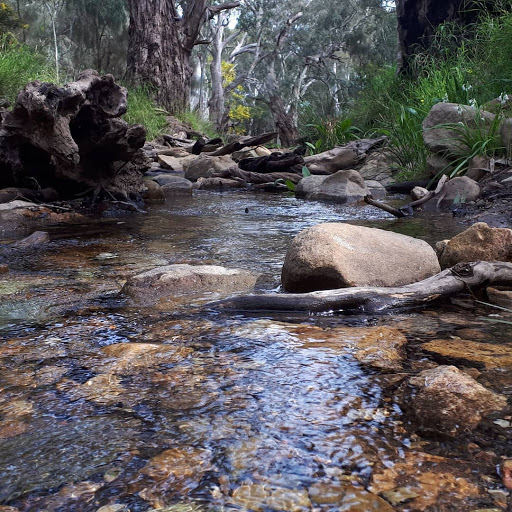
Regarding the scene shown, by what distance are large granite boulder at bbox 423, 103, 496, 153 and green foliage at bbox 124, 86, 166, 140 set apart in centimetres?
696

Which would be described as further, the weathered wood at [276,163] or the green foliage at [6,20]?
the green foliage at [6,20]

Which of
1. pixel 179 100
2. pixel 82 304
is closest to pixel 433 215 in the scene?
pixel 82 304

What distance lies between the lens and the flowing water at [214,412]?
1.12 metres

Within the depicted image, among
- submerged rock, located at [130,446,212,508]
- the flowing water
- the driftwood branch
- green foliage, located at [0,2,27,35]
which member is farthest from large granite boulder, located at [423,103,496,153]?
green foliage, located at [0,2,27,35]

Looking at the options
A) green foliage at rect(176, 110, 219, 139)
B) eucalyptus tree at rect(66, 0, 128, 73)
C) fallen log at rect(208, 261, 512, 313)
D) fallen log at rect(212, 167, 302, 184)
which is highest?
eucalyptus tree at rect(66, 0, 128, 73)

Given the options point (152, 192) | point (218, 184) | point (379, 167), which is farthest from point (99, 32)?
point (152, 192)

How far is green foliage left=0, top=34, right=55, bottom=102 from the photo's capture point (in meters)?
8.83

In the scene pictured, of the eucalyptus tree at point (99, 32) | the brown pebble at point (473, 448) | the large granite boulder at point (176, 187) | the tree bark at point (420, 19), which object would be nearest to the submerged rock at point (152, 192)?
the large granite boulder at point (176, 187)

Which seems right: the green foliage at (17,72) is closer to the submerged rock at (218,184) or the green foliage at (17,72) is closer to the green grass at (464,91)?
the submerged rock at (218,184)

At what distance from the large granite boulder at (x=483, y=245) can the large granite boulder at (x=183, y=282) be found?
1.02m

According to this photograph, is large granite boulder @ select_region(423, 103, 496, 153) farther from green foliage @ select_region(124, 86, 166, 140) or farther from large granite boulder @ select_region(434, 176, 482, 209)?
green foliage @ select_region(124, 86, 166, 140)

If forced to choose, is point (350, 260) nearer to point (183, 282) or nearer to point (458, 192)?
point (183, 282)

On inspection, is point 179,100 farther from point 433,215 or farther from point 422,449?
point 422,449

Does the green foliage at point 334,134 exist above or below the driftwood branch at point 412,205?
above
